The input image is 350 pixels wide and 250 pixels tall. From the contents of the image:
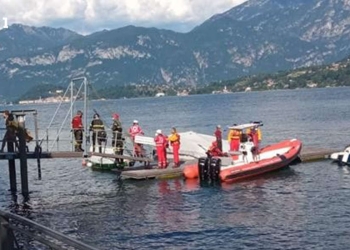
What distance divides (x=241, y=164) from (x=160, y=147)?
468 centimetres

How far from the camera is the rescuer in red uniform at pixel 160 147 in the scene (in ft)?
119

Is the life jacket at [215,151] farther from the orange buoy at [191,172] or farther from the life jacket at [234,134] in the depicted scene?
the life jacket at [234,134]

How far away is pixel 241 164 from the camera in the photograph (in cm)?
3600

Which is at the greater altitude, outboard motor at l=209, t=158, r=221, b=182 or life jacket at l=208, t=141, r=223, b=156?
life jacket at l=208, t=141, r=223, b=156

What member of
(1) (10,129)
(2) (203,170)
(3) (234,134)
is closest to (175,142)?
(2) (203,170)

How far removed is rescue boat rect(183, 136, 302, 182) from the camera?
34438 millimetres

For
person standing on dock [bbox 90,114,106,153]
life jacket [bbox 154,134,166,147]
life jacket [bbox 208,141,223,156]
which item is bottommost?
life jacket [bbox 208,141,223,156]

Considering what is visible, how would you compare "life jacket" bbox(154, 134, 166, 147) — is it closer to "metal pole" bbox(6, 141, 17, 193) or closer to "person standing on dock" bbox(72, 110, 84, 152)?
"person standing on dock" bbox(72, 110, 84, 152)

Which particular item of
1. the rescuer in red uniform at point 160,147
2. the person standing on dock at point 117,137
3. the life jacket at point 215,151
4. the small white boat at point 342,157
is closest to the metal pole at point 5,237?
the rescuer in red uniform at point 160,147

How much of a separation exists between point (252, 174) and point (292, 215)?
10.4 metres

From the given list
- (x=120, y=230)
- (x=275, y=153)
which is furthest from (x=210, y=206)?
(x=275, y=153)

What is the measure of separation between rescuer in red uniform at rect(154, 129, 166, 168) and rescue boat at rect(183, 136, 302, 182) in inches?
66.8

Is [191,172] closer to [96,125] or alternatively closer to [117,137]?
[117,137]

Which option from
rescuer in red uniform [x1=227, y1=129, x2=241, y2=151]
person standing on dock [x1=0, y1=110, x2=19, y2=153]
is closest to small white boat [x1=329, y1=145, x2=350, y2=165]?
rescuer in red uniform [x1=227, y1=129, x2=241, y2=151]
